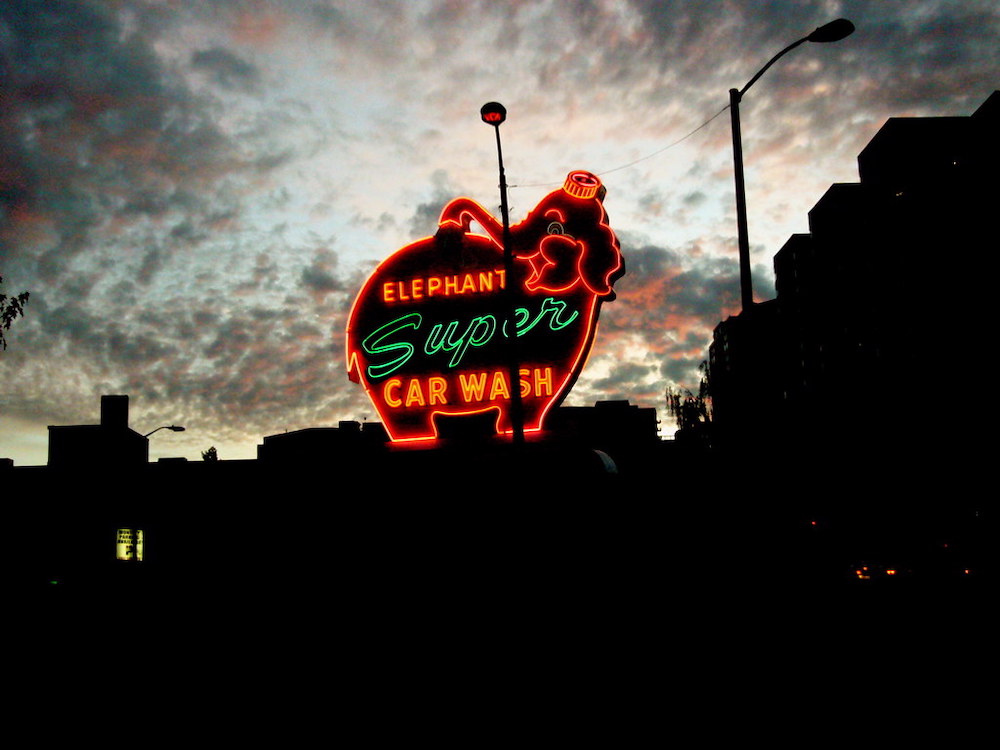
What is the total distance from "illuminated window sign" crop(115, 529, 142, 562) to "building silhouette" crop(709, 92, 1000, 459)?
88.8 feet

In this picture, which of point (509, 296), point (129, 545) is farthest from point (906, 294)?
point (129, 545)

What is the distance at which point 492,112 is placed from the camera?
15.5 m

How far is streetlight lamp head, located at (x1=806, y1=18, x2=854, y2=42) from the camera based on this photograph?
11.0m

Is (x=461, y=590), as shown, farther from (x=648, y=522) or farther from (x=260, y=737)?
(x=260, y=737)

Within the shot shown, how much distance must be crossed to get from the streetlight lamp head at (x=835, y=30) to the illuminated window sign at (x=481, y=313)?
26.0 ft

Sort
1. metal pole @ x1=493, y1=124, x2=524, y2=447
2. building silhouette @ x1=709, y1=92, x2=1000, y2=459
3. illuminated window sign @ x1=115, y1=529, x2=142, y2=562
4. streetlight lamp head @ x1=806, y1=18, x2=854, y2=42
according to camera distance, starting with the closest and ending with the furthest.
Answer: streetlight lamp head @ x1=806, y1=18, x2=854, y2=42 → metal pole @ x1=493, y1=124, x2=524, y2=447 → illuminated window sign @ x1=115, y1=529, x2=142, y2=562 → building silhouette @ x1=709, y1=92, x2=1000, y2=459

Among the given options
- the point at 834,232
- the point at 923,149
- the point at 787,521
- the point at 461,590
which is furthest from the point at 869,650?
the point at 834,232

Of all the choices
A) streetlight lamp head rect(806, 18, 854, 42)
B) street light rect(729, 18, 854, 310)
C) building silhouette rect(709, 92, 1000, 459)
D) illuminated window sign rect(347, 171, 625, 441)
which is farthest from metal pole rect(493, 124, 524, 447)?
building silhouette rect(709, 92, 1000, 459)

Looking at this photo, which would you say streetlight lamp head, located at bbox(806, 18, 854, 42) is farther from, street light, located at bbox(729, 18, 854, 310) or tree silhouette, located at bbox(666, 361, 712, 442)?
tree silhouette, located at bbox(666, 361, 712, 442)

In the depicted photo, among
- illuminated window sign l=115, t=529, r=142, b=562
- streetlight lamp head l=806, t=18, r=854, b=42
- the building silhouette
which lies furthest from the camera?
the building silhouette

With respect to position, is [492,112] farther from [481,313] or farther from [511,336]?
[481,313]

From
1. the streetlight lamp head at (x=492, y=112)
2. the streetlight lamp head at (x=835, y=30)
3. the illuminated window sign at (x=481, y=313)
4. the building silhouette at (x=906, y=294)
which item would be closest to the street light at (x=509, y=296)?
the streetlight lamp head at (x=492, y=112)

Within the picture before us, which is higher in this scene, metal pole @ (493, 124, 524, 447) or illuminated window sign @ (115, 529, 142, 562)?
metal pole @ (493, 124, 524, 447)

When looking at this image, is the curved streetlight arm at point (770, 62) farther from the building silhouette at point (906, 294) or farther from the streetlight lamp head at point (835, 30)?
the building silhouette at point (906, 294)
